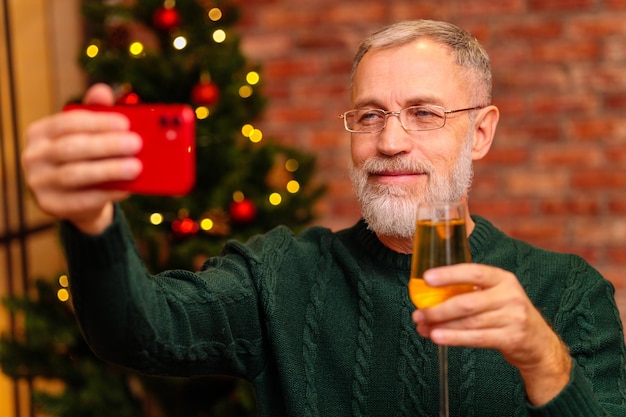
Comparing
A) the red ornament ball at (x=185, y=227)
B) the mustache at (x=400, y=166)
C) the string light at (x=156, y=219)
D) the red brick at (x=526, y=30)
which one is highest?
the red brick at (x=526, y=30)

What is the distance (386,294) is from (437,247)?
61 centimetres

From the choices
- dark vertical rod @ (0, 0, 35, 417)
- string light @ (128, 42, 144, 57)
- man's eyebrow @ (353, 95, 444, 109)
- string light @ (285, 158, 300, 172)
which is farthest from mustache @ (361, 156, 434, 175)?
dark vertical rod @ (0, 0, 35, 417)

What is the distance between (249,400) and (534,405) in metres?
1.47

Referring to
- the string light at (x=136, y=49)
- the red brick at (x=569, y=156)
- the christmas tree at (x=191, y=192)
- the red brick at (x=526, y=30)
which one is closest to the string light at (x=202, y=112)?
the christmas tree at (x=191, y=192)

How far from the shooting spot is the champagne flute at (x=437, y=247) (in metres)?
1.16

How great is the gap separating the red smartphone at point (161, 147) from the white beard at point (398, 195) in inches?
30.3

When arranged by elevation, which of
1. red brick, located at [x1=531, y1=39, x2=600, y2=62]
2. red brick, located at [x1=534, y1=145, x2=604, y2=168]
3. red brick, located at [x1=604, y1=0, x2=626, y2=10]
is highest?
red brick, located at [x1=604, y1=0, x2=626, y2=10]

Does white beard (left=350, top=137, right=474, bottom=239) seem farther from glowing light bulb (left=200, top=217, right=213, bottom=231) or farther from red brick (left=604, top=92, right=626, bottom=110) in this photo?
red brick (left=604, top=92, right=626, bottom=110)

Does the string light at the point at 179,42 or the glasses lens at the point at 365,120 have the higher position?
the string light at the point at 179,42

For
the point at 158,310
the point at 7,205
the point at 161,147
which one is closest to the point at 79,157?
the point at 161,147

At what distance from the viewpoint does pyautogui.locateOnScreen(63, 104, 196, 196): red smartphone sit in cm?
102

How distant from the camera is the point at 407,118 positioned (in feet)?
5.77

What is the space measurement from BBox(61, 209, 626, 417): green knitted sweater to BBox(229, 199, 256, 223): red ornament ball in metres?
0.81

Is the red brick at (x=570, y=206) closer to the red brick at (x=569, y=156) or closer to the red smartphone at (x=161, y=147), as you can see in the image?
the red brick at (x=569, y=156)
